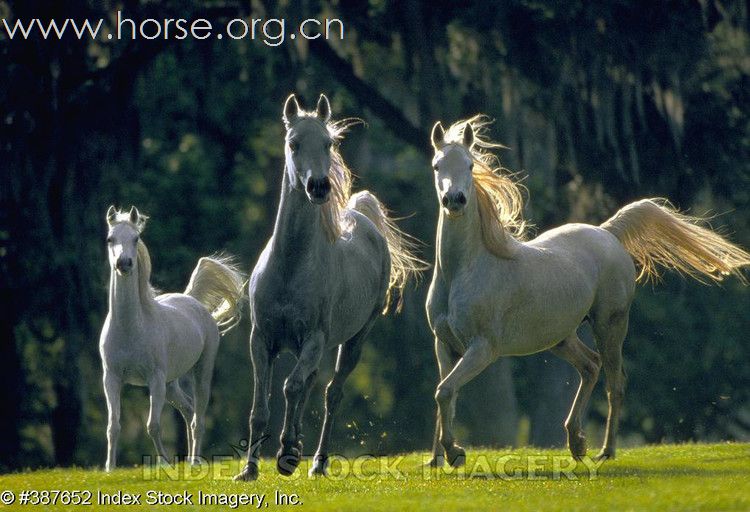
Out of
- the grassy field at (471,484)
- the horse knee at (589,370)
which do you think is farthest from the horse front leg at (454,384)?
the horse knee at (589,370)

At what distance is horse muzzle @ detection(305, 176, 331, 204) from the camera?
10.1m

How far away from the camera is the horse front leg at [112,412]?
1198 centimetres

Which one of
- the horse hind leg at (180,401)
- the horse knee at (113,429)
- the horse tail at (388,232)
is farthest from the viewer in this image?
the horse hind leg at (180,401)

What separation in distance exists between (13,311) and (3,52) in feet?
10.7

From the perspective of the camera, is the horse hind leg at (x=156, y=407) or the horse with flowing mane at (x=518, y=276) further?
the horse hind leg at (x=156, y=407)

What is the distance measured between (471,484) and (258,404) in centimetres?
155

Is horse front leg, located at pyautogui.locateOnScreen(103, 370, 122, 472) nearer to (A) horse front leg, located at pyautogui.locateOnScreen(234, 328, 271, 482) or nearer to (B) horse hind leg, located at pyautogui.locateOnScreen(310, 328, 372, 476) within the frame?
(B) horse hind leg, located at pyautogui.locateOnScreen(310, 328, 372, 476)

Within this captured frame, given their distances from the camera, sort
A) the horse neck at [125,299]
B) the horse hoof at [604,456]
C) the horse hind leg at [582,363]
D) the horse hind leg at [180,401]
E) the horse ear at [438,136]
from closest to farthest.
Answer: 1. the horse ear at [438,136]
2. the horse hoof at [604,456]
3. the horse hind leg at [582,363]
4. the horse neck at [125,299]
5. the horse hind leg at [180,401]

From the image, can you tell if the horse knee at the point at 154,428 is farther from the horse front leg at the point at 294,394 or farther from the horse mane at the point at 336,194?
the horse mane at the point at 336,194

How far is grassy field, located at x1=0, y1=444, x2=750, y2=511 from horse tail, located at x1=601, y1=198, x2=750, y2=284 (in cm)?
155

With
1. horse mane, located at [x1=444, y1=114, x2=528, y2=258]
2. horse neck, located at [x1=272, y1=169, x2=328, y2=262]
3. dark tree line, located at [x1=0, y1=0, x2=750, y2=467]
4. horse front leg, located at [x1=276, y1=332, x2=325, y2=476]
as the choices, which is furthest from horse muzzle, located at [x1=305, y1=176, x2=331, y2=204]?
dark tree line, located at [x1=0, y1=0, x2=750, y2=467]

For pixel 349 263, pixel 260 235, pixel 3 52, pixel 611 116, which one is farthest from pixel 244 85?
pixel 349 263

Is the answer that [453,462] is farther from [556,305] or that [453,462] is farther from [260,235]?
[260,235]

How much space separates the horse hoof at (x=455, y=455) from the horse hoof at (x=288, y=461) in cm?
104
